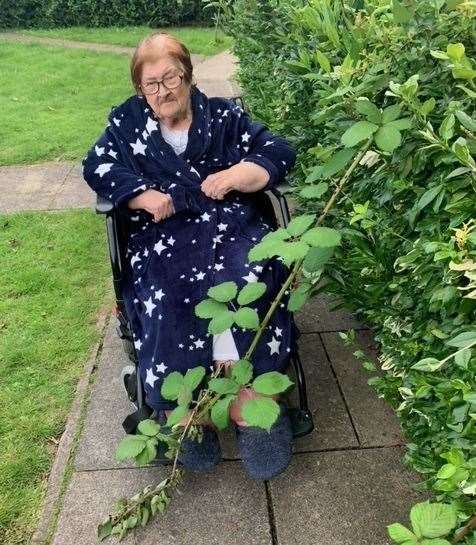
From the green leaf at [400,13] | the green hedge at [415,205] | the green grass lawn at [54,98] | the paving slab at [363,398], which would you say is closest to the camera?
the green hedge at [415,205]

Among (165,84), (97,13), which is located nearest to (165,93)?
(165,84)

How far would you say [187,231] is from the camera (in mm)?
2320

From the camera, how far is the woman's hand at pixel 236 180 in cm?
233

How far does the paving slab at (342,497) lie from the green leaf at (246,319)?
76 cm

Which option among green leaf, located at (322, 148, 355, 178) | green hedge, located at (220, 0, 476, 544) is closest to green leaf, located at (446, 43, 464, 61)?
green hedge, located at (220, 0, 476, 544)

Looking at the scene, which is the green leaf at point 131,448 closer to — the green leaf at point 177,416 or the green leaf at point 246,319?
the green leaf at point 177,416

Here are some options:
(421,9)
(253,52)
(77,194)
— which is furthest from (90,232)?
(421,9)

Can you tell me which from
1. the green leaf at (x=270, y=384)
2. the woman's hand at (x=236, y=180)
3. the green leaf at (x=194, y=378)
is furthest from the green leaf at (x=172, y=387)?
the woman's hand at (x=236, y=180)

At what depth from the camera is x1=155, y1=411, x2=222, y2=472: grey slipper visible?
2.13 meters

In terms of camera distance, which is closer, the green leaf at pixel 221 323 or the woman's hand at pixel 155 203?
the green leaf at pixel 221 323

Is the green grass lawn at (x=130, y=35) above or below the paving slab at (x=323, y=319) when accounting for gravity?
below

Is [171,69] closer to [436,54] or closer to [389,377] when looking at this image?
[436,54]

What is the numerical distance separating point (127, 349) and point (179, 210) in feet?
2.21

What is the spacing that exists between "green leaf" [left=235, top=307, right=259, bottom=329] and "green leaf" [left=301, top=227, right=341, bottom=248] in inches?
11.2
